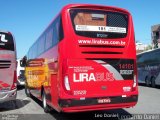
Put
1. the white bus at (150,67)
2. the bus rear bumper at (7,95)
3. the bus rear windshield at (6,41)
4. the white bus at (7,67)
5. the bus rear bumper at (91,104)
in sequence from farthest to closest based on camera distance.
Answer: the white bus at (150,67) → the bus rear windshield at (6,41) → the white bus at (7,67) → the bus rear bumper at (7,95) → the bus rear bumper at (91,104)

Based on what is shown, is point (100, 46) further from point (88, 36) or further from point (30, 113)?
point (30, 113)

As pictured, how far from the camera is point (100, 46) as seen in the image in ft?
31.7

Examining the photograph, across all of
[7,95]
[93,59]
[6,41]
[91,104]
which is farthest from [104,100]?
[6,41]

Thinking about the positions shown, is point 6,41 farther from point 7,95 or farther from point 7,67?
point 7,95

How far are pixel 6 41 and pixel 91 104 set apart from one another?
17.6ft

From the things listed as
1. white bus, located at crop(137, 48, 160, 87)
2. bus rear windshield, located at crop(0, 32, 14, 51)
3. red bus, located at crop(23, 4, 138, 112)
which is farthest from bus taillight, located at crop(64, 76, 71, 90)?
white bus, located at crop(137, 48, 160, 87)

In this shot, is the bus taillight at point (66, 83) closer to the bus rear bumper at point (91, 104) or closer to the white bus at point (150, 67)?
the bus rear bumper at point (91, 104)

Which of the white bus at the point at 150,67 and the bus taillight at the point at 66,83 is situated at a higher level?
the white bus at the point at 150,67

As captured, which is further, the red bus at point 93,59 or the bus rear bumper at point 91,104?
the red bus at point 93,59

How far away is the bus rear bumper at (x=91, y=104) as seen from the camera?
9.09 metres

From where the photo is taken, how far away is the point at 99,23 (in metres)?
9.81

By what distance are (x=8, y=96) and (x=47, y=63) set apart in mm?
2407

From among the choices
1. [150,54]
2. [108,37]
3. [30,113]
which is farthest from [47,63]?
[150,54]

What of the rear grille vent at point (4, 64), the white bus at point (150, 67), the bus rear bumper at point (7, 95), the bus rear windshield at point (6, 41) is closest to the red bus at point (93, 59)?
the bus rear bumper at point (7, 95)
